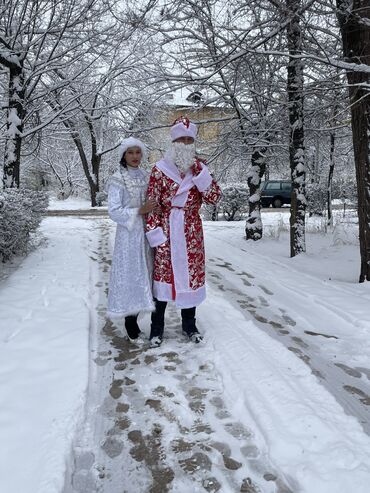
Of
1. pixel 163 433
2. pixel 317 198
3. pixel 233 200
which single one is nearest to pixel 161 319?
pixel 163 433

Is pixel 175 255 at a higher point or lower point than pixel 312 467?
higher

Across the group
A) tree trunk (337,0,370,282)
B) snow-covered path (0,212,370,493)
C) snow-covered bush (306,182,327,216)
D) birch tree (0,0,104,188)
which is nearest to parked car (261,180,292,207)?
snow-covered bush (306,182,327,216)

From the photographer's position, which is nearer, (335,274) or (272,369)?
(272,369)

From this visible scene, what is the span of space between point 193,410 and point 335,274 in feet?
16.3

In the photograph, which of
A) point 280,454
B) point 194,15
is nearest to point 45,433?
point 280,454

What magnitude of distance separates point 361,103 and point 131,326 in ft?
13.6

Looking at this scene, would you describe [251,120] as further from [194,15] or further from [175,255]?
[175,255]

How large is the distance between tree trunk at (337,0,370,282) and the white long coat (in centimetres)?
316

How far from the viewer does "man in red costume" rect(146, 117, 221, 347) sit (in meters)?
3.91

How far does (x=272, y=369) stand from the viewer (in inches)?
138

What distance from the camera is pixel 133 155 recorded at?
4.02 metres

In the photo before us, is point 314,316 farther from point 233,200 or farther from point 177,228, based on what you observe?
point 233,200

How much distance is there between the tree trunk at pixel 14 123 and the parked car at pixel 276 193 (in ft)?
68.0

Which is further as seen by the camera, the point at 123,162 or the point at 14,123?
the point at 14,123
